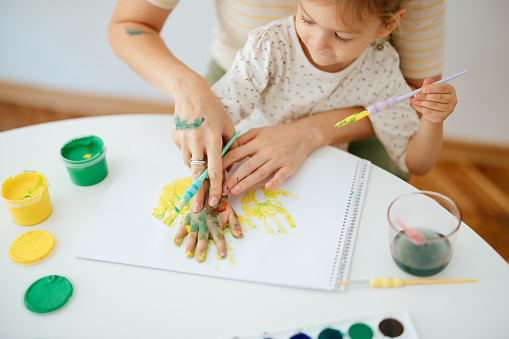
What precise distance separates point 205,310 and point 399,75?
2.45ft

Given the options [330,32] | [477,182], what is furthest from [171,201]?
[477,182]

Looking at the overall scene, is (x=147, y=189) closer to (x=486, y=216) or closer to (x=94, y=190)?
(x=94, y=190)

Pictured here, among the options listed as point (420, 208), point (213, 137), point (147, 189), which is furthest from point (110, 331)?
point (420, 208)

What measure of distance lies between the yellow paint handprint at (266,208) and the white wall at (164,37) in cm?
109

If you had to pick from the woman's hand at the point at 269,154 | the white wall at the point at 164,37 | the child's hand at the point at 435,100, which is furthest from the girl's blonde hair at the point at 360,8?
the white wall at the point at 164,37

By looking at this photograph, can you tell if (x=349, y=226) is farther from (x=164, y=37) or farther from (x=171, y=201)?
(x=164, y=37)

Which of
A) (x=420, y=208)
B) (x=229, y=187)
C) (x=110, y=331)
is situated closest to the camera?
(x=110, y=331)

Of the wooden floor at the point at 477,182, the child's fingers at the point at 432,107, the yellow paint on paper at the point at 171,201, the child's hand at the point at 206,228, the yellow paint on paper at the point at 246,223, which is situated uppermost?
the child's fingers at the point at 432,107

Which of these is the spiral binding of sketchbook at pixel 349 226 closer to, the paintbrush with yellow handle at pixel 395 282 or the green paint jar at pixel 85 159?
the paintbrush with yellow handle at pixel 395 282

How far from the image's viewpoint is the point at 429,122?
106 centimetres

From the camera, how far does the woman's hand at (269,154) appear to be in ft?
3.20

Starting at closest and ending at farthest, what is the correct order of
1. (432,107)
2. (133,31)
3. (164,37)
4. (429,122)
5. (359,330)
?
(359,330) < (432,107) < (429,122) < (133,31) < (164,37)

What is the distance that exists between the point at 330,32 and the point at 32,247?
69cm

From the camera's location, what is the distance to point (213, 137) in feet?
3.25
